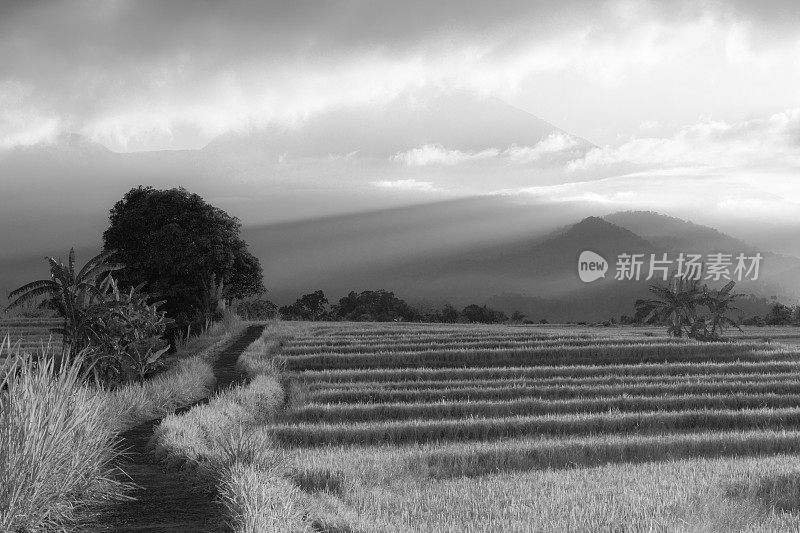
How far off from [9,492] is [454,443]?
12776 millimetres

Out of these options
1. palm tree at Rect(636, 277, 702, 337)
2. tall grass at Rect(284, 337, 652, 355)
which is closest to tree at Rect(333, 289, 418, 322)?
palm tree at Rect(636, 277, 702, 337)

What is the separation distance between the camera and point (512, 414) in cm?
2598

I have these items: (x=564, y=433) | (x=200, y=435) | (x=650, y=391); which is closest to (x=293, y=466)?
(x=200, y=435)

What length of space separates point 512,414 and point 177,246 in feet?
130

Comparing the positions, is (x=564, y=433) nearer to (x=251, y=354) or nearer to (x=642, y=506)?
(x=642, y=506)

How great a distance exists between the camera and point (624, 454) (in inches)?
709

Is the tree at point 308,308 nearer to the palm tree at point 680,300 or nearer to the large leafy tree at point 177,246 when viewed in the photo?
the large leafy tree at point 177,246

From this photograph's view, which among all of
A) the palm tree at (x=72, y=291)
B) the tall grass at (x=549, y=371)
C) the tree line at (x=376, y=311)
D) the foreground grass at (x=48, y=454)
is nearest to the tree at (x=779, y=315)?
the tree line at (x=376, y=311)

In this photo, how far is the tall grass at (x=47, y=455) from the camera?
8.73m

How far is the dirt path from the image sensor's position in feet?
30.6

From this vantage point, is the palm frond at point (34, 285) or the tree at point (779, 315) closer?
the palm frond at point (34, 285)

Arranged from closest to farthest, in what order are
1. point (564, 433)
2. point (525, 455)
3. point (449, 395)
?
point (525, 455) → point (564, 433) → point (449, 395)

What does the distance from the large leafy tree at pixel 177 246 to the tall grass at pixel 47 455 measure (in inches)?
1845

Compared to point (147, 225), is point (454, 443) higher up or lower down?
lower down
